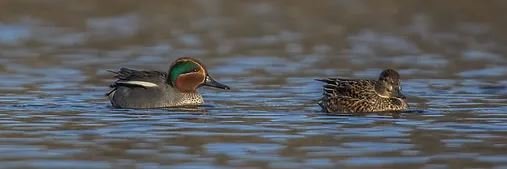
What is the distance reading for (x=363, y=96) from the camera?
13.9m

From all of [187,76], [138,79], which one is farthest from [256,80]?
[138,79]

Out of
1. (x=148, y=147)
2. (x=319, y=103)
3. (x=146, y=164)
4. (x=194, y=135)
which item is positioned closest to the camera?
(x=146, y=164)

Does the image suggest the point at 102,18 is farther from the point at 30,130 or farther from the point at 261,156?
the point at 261,156

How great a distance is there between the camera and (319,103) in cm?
1396

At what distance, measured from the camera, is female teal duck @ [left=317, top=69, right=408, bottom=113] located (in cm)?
1383

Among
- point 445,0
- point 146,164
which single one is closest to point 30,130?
point 146,164

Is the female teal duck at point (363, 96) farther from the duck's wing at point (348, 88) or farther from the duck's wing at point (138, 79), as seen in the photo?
the duck's wing at point (138, 79)

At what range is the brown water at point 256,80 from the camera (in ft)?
35.3

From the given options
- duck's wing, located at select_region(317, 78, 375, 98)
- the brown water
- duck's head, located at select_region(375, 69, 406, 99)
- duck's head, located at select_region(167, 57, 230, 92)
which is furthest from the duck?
duck's head, located at select_region(375, 69, 406, 99)

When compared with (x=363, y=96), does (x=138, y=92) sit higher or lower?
higher

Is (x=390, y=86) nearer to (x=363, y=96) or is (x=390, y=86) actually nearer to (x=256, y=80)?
(x=363, y=96)

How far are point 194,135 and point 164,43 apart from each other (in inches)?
437

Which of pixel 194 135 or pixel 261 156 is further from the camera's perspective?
pixel 194 135

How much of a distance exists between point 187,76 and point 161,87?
362 mm
